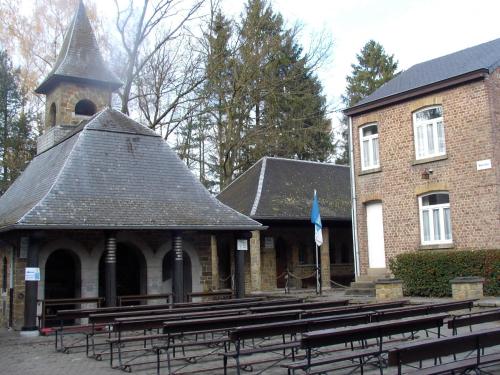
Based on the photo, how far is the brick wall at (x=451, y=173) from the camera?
Answer: 1675 cm

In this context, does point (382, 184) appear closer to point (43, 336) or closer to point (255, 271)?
point (255, 271)

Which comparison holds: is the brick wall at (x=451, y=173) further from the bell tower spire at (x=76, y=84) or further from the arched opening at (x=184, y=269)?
the bell tower spire at (x=76, y=84)

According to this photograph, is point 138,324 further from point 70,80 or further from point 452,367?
point 70,80

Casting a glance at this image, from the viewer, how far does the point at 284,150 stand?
33.9 m

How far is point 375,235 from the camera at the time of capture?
20.0 m

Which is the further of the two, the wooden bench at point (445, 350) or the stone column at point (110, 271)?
the stone column at point (110, 271)

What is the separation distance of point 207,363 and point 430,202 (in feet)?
36.8

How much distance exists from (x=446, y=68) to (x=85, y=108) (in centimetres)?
1277

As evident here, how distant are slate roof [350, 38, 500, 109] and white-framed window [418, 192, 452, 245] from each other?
3464 millimetres

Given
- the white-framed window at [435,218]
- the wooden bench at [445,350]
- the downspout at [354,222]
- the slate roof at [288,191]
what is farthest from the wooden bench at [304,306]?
the slate roof at [288,191]

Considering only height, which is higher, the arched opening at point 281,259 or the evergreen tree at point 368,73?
the evergreen tree at point 368,73

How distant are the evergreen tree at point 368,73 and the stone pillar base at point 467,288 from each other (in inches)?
1074

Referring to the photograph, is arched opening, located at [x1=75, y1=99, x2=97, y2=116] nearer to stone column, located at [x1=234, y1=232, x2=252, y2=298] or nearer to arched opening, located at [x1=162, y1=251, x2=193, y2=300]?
arched opening, located at [x1=162, y1=251, x2=193, y2=300]

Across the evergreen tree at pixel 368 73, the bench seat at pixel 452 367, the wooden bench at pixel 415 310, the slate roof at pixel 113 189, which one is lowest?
the bench seat at pixel 452 367
